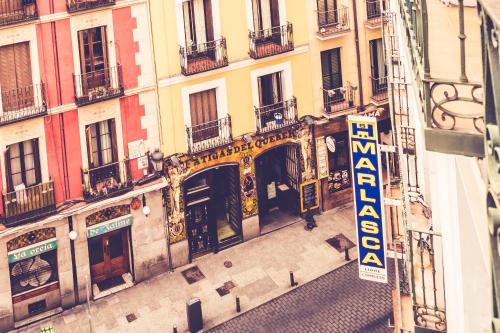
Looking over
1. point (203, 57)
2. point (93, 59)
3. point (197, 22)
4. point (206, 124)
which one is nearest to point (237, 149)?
point (206, 124)

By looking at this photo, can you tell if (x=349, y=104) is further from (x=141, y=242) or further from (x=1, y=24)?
(x=1, y=24)

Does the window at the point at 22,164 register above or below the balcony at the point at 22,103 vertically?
below

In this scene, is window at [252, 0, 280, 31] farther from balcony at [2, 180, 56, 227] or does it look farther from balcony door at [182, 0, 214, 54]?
balcony at [2, 180, 56, 227]

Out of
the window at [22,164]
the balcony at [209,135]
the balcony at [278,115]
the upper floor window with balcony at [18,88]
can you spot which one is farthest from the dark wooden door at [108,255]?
the balcony at [278,115]

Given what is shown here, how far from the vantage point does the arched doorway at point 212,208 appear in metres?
35.9

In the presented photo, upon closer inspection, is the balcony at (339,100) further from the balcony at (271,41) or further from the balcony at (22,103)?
the balcony at (22,103)

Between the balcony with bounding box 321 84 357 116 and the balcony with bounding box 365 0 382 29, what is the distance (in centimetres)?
317

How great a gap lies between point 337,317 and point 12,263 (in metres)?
13.8

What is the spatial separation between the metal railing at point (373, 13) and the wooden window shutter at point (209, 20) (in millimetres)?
8278

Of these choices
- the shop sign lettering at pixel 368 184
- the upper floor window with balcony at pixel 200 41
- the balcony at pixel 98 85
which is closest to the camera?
the shop sign lettering at pixel 368 184

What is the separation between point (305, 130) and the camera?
37688 mm

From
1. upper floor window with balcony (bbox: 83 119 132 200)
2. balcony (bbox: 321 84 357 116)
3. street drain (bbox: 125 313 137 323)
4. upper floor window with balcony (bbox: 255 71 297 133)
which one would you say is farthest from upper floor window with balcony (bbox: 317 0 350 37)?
street drain (bbox: 125 313 137 323)

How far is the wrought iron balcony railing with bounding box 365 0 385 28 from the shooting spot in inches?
1464

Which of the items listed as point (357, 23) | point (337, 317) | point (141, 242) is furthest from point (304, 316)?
point (357, 23)
